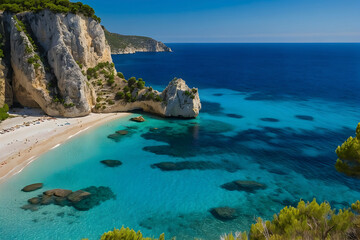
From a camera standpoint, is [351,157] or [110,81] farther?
[110,81]

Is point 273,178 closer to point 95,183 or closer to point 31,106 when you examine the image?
point 95,183

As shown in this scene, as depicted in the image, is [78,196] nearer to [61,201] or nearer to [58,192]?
[61,201]

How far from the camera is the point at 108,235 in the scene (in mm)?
11797

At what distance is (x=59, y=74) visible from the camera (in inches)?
1784

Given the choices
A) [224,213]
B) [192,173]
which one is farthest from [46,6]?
[224,213]

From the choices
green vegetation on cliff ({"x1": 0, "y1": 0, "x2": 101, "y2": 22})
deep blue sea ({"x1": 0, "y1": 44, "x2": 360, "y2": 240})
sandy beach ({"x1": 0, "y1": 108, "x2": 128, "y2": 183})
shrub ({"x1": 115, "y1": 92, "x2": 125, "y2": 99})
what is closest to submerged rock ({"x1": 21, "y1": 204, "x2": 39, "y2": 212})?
deep blue sea ({"x1": 0, "y1": 44, "x2": 360, "y2": 240})

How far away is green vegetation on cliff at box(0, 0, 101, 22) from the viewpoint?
148ft

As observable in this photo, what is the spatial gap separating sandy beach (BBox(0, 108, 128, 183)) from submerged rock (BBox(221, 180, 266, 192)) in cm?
2441

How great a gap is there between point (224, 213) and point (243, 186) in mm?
5523

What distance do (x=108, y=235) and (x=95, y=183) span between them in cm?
1660

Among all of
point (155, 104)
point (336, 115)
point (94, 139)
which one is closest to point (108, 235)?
point (94, 139)

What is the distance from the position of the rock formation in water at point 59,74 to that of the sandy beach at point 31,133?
2.23 meters

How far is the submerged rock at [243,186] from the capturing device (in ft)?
86.4

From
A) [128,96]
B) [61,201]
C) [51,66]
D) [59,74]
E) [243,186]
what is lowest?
[243,186]
